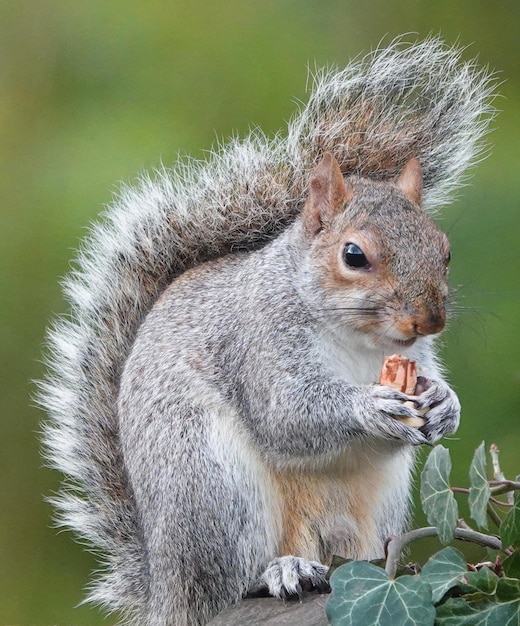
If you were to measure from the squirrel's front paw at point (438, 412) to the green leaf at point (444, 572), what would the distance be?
381 millimetres

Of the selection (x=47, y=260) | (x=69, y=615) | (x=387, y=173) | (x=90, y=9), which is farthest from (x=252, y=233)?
(x=90, y=9)

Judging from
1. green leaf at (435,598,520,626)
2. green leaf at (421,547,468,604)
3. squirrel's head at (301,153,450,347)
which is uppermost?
squirrel's head at (301,153,450,347)

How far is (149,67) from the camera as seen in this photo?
10.9 feet

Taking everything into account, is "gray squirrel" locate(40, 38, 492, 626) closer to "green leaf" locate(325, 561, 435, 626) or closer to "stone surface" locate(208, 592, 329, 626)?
"stone surface" locate(208, 592, 329, 626)

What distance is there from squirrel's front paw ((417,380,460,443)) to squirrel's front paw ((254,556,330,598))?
0.92 ft

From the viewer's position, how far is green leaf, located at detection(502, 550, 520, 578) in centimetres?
136

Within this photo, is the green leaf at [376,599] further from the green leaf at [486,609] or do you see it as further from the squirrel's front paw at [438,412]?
the squirrel's front paw at [438,412]

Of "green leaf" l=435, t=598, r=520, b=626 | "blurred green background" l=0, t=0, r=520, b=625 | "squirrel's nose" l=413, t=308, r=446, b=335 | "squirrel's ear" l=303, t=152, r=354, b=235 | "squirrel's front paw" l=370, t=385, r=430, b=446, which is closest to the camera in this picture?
"green leaf" l=435, t=598, r=520, b=626

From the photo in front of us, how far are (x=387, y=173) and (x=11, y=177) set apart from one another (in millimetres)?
1433

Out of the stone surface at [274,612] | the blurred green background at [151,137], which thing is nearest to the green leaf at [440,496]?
the stone surface at [274,612]

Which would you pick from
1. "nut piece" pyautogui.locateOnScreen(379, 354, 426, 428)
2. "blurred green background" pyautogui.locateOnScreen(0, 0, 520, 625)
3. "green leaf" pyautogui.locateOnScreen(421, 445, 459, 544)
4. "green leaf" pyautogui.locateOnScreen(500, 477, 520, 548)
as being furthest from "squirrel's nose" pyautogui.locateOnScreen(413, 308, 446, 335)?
"blurred green background" pyautogui.locateOnScreen(0, 0, 520, 625)

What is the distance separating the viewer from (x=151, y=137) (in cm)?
311

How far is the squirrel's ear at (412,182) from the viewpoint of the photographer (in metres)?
1.92

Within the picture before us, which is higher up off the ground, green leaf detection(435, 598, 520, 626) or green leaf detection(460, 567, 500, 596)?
green leaf detection(460, 567, 500, 596)
